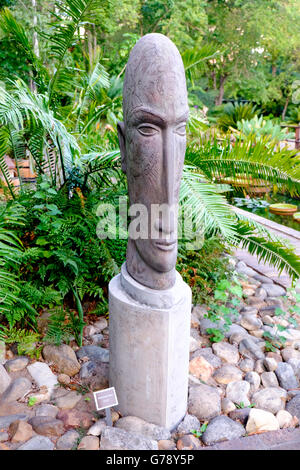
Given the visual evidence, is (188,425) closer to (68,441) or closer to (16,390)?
(68,441)

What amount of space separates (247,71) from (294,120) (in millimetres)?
3780

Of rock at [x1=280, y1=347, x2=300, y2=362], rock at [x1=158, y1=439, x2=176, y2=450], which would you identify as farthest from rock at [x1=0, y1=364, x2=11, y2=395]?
rock at [x1=280, y1=347, x2=300, y2=362]

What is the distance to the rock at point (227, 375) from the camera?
3.02 m

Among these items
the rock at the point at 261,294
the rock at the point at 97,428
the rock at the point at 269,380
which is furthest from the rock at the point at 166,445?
the rock at the point at 261,294

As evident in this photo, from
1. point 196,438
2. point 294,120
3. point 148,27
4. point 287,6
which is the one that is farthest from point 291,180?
point 294,120

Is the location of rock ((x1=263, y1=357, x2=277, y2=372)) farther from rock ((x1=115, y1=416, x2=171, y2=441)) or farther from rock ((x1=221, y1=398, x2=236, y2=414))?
rock ((x1=115, y1=416, x2=171, y2=441))

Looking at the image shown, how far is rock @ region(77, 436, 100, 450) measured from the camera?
2.28 m

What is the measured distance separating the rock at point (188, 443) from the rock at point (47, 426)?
73cm

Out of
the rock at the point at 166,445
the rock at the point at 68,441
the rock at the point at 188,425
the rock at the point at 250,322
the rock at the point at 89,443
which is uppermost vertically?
the rock at the point at 89,443

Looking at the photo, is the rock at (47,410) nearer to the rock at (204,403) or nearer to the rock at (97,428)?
the rock at (97,428)

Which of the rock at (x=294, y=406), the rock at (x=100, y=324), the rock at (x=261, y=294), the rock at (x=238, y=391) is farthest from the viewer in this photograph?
the rock at (x=261, y=294)

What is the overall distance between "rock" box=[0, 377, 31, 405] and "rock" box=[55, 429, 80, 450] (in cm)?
53

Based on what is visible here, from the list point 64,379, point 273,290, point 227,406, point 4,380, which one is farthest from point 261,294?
point 4,380

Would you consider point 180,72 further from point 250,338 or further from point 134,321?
point 250,338
